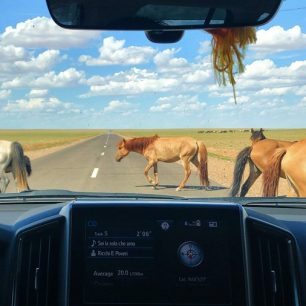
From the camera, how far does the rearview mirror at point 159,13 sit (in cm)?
249

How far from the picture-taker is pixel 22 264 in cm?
292

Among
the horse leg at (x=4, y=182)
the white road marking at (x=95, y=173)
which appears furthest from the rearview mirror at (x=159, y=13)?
the white road marking at (x=95, y=173)

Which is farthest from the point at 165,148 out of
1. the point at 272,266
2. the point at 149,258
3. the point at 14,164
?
the point at 149,258

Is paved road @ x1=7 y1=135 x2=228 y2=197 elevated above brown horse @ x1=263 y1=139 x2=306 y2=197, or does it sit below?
above

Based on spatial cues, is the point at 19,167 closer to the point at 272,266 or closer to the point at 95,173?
the point at 95,173

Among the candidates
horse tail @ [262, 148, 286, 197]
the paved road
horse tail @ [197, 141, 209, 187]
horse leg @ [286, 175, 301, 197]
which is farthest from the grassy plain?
horse tail @ [262, 148, 286, 197]

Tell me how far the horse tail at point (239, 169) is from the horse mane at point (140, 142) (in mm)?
6812

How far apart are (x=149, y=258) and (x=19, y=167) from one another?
8.47 m

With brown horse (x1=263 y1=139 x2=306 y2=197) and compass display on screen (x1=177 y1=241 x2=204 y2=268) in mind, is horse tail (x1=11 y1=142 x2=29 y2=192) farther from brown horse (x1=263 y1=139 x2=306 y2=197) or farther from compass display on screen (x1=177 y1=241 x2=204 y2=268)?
compass display on screen (x1=177 y1=241 x2=204 y2=268)

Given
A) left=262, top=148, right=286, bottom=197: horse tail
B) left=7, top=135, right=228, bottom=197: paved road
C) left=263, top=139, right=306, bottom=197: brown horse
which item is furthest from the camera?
left=7, top=135, right=228, bottom=197: paved road

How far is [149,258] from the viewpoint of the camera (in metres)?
2.89

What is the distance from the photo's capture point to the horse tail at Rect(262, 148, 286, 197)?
8891 millimetres

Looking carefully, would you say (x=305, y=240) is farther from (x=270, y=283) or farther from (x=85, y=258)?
(x=85, y=258)

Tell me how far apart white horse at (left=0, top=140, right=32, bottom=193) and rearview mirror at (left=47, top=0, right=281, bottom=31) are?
810cm
